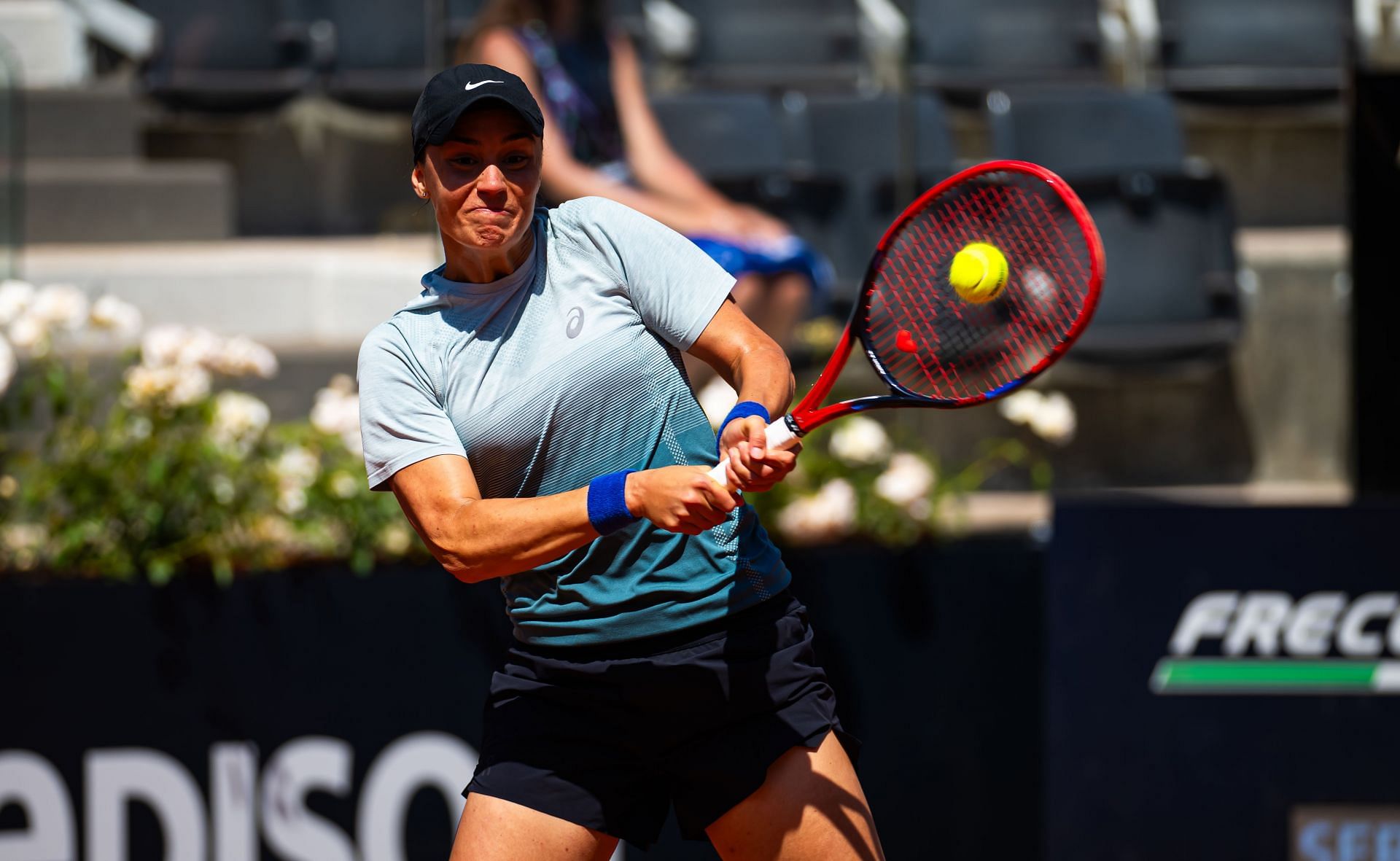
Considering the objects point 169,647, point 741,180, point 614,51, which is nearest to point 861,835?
point 169,647

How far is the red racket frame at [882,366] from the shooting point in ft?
6.63

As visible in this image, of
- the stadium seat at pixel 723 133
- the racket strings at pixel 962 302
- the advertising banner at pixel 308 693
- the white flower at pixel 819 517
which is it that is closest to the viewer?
the racket strings at pixel 962 302

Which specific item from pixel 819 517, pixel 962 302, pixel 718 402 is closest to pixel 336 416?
pixel 718 402

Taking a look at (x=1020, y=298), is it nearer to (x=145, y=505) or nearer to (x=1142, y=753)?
(x=1142, y=753)

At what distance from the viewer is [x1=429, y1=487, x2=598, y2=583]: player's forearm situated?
1933mm

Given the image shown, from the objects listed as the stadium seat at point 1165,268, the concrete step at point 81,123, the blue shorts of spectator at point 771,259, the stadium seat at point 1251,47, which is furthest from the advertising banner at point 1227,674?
the concrete step at point 81,123

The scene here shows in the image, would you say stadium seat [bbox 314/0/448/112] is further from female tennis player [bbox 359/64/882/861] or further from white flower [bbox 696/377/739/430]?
female tennis player [bbox 359/64/882/861]

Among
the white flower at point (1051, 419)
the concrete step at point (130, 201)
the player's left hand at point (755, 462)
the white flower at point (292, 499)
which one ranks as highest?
the concrete step at point (130, 201)

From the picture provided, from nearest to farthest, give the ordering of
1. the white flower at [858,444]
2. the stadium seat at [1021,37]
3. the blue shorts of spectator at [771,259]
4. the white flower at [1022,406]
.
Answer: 1. the white flower at [858,444]
2. the white flower at [1022,406]
3. the blue shorts of spectator at [771,259]
4. the stadium seat at [1021,37]

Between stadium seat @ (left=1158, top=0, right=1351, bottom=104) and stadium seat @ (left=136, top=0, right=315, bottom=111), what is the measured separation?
316 centimetres

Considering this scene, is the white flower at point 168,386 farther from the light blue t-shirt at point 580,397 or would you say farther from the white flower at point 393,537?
the light blue t-shirt at point 580,397

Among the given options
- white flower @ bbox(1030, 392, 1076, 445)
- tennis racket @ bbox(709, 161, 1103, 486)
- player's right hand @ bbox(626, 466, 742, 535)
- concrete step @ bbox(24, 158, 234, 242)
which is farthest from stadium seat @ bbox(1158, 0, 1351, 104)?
player's right hand @ bbox(626, 466, 742, 535)

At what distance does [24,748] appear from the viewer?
3393 millimetres

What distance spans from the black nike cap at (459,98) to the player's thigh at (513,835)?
2.85ft
